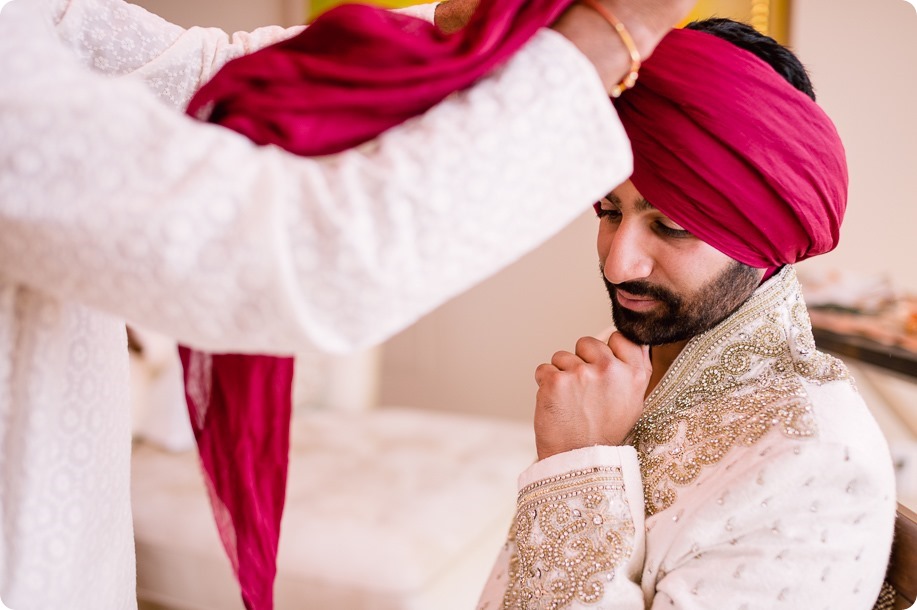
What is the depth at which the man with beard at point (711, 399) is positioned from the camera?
767 mm

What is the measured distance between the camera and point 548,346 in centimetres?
362

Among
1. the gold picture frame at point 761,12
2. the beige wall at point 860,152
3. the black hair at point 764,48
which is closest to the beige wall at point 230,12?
the beige wall at point 860,152

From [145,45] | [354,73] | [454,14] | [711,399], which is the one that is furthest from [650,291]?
[145,45]

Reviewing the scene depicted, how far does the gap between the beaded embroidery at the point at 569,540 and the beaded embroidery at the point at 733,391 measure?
77mm

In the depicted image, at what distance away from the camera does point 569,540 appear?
0.84 meters

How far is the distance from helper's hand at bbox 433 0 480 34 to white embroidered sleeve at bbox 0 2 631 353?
0.34 meters

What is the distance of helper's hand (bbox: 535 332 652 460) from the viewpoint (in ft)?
2.96

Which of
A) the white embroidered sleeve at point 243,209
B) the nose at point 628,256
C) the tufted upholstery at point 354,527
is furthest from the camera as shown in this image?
the tufted upholstery at point 354,527

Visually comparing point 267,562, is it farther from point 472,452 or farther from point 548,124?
point 472,452

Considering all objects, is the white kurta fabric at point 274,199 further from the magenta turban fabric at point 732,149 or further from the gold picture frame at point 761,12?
the gold picture frame at point 761,12

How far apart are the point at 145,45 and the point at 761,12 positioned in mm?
2098

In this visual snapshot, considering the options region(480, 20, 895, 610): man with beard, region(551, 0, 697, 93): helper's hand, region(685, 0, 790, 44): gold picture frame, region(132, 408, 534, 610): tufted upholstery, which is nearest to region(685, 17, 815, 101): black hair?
region(480, 20, 895, 610): man with beard

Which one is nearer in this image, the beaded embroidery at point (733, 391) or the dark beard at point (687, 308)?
the beaded embroidery at point (733, 391)

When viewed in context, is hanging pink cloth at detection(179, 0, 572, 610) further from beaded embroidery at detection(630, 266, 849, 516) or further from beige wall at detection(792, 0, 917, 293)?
beige wall at detection(792, 0, 917, 293)
